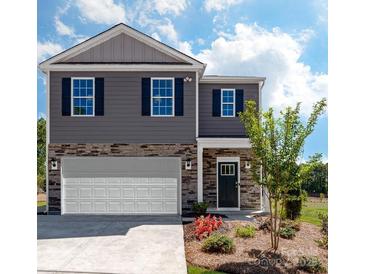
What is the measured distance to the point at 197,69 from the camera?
40.1 feet

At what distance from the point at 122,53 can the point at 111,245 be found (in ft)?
24.4

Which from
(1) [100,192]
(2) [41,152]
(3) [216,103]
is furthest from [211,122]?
(2) [41,152]

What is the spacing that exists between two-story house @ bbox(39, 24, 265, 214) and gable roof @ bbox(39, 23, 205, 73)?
0.12 ft

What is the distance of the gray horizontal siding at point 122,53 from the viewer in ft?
40.9

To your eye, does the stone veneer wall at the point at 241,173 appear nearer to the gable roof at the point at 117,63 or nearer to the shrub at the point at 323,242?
the gable roof at the point at 117,63

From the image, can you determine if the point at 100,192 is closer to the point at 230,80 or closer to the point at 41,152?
the point at 230,80

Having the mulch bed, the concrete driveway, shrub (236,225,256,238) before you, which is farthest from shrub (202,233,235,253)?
shrub (236,225,256,238)

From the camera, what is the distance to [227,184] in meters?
13.0

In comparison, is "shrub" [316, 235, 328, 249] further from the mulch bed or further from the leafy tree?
the leafy tree

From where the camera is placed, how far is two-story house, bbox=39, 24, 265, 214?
39.8 feet

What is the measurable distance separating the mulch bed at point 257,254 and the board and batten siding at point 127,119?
14.1 feet
